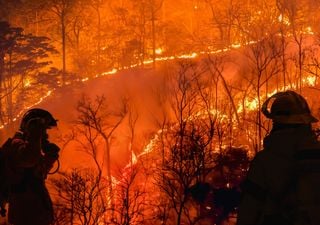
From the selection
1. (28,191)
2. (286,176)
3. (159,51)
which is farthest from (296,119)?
(159,51)

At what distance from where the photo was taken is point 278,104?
2.25 metres

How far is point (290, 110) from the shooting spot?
87.3 inches

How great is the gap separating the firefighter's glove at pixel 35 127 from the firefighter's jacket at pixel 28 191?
13 centimetres

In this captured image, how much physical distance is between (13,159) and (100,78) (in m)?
37.5

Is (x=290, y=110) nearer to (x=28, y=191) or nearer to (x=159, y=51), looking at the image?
(x=28, y=191)

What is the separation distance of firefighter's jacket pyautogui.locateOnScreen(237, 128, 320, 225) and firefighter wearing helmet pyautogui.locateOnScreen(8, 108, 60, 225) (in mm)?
1382

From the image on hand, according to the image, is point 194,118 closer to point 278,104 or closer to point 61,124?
point 61,124

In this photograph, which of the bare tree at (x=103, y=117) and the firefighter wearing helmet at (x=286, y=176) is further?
the bare tree at (x=103, y=117)

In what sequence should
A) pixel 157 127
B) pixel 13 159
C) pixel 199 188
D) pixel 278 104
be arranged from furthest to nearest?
1. pixel 157 127
2. pixel 199 188
3. pixel 13 159
4. pixel 278 104

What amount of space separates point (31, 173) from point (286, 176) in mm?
1737

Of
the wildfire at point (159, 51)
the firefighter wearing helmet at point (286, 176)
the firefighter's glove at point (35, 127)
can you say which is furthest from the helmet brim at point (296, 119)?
the wildfire at point (159, 51)

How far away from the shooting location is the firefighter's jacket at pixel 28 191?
2916 millimetres

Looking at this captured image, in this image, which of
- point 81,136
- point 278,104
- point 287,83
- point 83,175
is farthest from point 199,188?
point 287,83

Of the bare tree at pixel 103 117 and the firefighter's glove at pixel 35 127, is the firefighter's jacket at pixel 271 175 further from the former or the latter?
the bare tree at pixel 103 117
